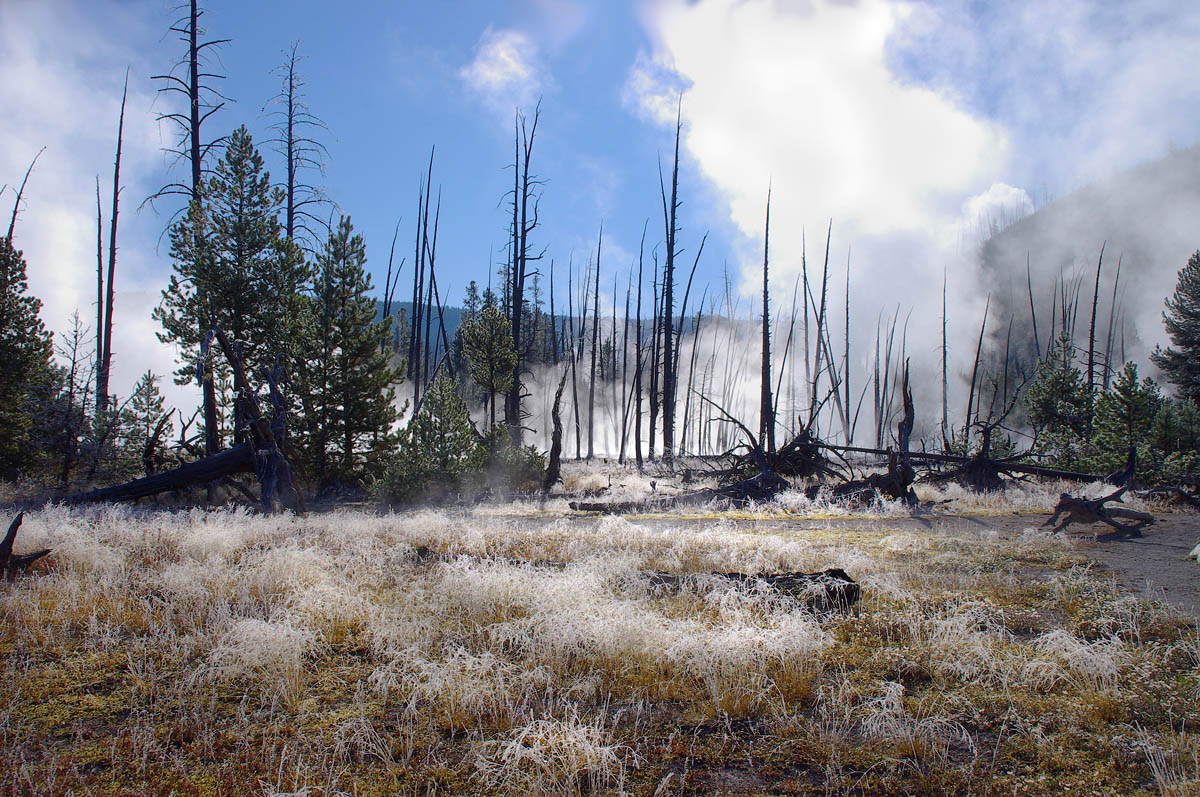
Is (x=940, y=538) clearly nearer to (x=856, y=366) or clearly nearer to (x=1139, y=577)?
(x=1139, y=577)

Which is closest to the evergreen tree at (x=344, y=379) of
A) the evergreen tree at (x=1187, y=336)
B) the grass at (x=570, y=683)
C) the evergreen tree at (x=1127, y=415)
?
the grass at (x=570, y=683)

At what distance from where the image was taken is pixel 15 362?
1833 centimetres

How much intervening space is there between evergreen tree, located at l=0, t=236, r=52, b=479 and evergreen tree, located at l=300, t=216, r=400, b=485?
8.41 metres

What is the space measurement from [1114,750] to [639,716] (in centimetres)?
242

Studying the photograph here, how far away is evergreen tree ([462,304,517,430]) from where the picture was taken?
23.8 metres

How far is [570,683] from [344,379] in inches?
671

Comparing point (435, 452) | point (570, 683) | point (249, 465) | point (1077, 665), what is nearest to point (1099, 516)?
point (1077, 665)

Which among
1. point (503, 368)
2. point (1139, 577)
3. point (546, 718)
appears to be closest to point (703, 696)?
point (546, 718)

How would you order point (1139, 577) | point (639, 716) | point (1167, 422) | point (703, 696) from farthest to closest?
point (1167, 422) → point (1139, 577) → point (703, 696) → point (639, 716)

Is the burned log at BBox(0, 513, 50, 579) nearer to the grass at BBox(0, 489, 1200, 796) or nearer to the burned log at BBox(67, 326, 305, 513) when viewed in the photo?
the grass at BBox(0, 489, 1200, 796)

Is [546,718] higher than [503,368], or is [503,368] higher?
[503,368]

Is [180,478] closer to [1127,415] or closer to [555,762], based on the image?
[555,762]

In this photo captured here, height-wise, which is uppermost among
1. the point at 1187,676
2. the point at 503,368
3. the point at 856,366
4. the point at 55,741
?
the point at 856,366

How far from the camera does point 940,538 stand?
9102 millimetres
